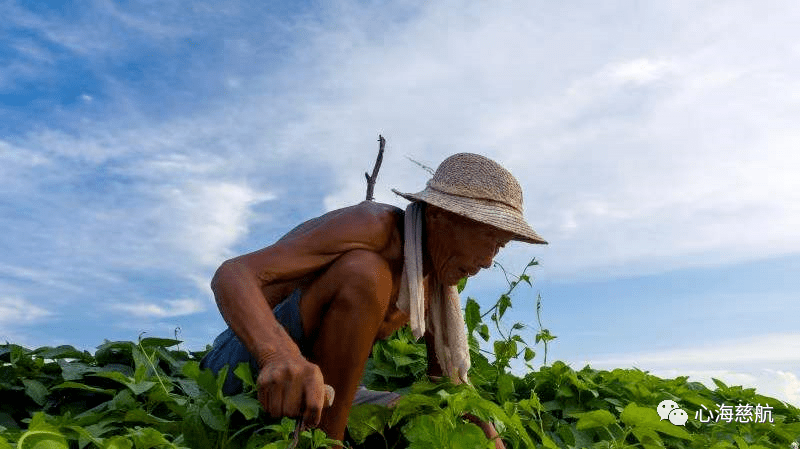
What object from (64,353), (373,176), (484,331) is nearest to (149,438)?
Result: (64,353)

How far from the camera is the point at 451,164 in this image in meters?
2.31

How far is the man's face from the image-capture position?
7.16ft

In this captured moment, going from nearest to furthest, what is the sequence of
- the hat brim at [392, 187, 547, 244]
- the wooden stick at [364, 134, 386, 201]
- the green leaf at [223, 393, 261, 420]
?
the green leaf at [223, 393, 261, 420]
the hat brim at [392, 187, 547, 244]
the wooden stick at [364, 134, 386, 201]

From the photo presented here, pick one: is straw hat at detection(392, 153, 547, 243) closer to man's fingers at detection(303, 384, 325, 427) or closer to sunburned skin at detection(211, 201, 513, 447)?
sunburned skin at detection(211, 201, 513, 447)

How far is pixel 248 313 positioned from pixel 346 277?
0.26 m

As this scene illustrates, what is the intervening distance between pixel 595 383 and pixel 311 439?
5.33ft

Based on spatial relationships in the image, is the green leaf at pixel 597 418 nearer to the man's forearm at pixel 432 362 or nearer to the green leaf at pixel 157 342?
the man's forearm at pixel 432 362

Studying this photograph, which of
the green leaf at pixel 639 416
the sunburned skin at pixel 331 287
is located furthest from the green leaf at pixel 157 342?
the green leaf at pixel 639 416

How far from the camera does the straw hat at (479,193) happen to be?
2123 mm

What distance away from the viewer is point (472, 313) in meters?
2.99

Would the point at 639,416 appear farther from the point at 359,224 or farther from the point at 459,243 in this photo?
the point at 359,224

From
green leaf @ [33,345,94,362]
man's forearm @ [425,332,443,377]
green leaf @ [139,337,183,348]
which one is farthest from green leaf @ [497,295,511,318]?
green leaf @ [33,345,94,362]

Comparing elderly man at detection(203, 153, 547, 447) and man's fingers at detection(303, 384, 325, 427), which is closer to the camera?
man's fingers at detection(303, 384, 325, 427)

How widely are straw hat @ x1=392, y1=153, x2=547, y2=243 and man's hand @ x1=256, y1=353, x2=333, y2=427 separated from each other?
1.98 feet
